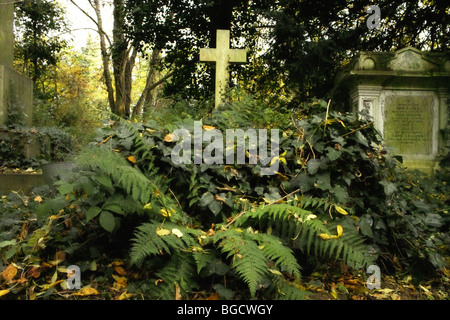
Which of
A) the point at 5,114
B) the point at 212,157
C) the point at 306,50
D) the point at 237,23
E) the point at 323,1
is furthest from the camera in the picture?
the point at 237,23

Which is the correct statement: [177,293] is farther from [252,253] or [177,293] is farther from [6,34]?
[6,34]

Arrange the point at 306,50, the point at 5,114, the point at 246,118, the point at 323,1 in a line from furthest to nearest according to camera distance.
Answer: the point at 323,1
the point at 306,50
the point at 5,114
the point at 246,118

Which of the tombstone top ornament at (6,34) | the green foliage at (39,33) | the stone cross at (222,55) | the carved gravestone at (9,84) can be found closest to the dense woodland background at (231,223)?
the stone cross at (222,55)

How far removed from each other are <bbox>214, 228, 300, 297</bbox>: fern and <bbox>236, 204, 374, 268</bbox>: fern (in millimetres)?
157

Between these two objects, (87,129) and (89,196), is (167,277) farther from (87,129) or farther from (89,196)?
(87,129)

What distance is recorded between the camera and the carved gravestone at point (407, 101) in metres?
6.12

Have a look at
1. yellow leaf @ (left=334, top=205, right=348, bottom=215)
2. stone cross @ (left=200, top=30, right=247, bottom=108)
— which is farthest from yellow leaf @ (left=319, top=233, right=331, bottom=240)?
stone cross @ (left=200, top=30, right=247, bottom=108)

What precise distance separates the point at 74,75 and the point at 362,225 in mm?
20371

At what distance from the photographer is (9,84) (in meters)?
6.39

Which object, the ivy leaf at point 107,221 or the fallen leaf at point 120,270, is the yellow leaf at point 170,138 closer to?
the ivy leaf at point 107,221

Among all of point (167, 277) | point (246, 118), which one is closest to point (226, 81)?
point (246, 118)

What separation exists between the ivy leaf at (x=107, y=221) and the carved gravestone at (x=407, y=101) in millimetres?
5127

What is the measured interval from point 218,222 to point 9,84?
220 inches
